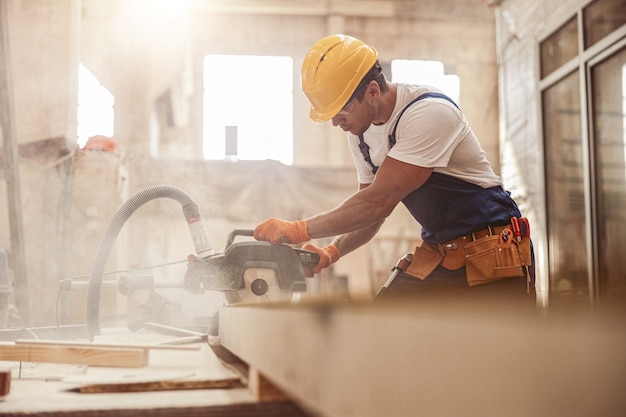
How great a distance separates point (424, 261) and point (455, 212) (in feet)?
0.81

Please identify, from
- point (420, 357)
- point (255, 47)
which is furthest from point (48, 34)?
point (255, 47)

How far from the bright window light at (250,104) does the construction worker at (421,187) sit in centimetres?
836

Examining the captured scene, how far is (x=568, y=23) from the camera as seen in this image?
5094mm

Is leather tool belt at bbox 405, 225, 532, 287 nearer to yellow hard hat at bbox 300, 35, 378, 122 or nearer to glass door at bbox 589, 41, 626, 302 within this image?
yellow hard hat at bbox 300, 35, 378, 122

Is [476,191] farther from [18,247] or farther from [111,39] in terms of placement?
[111,39]

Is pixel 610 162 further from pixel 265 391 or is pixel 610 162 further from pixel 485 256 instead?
pixel 265 391

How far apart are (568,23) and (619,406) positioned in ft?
17.2

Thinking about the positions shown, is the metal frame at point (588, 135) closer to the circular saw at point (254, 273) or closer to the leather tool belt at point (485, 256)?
the leather tool belt at point (485, 256)

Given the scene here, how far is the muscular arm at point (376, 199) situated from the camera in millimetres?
2287

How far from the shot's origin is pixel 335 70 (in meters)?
2.52

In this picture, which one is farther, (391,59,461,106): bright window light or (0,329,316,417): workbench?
(391,59,461,106): bright window light

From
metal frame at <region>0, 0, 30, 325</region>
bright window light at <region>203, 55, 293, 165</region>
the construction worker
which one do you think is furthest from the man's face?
bright window light at <region>203, 55, 293, 165</region>

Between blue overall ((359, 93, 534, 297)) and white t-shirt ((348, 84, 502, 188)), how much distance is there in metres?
0.04

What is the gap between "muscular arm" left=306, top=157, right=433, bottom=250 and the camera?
229cm
